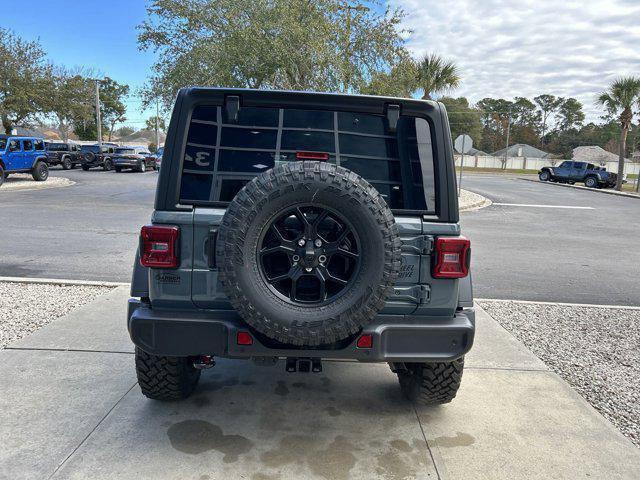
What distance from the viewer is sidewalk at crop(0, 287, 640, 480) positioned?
264 centimetres

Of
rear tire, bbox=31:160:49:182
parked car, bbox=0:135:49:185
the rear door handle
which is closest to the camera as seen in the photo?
the rear door handle

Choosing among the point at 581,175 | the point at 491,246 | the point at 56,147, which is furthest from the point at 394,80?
the point at 56,147

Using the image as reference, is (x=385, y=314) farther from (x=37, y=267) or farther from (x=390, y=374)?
(x=37, y=267)

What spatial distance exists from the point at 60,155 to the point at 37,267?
94.7 feet

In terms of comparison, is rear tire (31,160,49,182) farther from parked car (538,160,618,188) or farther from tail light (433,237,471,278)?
parked car (538,160,618,188)

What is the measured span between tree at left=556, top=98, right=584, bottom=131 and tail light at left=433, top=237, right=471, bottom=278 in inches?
4795

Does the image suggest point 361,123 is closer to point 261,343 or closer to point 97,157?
point 261,343

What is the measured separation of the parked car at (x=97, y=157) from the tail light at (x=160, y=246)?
3258cm

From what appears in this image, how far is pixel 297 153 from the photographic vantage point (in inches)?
109

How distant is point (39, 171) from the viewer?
21109 mm

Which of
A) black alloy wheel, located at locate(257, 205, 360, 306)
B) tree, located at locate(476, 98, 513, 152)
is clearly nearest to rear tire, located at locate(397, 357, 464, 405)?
black alloy wheel, located at locate(257, 205, 360, 306)

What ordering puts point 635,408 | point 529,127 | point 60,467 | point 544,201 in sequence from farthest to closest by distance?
1. point 529,127
2. point 544,201
3. point 635,408
4. point 60,467

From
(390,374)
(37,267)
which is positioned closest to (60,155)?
(37,267)

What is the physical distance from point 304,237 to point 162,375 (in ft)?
4.63
